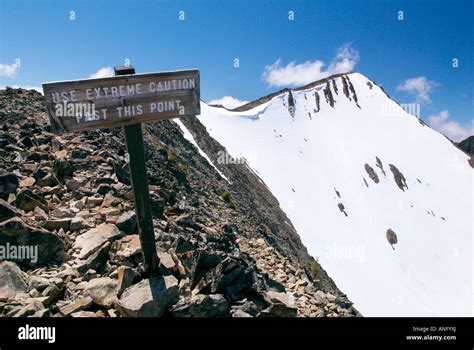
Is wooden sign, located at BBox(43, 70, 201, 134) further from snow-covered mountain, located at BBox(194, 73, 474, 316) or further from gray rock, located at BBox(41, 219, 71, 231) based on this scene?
snow-covered mountain, located at BBox(194, 73, 474, 316)

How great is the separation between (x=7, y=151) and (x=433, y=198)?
92.7m

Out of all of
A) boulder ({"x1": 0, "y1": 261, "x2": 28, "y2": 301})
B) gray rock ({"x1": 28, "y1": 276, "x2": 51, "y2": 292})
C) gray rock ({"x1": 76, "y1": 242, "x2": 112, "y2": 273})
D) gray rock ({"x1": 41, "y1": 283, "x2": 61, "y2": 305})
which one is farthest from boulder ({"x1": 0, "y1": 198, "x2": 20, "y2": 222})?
gray rock ({"x1": 41, "y1": 283, "x2": 61, "y2": 305})

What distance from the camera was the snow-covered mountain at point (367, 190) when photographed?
51531 mm

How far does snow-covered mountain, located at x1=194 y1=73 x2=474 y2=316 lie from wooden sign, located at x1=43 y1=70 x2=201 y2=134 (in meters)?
42.0

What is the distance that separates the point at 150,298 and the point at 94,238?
2649 mm

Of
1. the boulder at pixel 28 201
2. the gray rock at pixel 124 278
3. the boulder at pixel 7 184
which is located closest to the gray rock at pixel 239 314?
the gray rock at pixel 124 278

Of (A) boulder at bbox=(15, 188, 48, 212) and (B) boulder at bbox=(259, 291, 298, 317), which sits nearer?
(B) boulder at bbox=(259, 291, 298, 317)

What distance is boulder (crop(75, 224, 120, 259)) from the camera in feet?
24.0

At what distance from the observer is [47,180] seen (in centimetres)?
982

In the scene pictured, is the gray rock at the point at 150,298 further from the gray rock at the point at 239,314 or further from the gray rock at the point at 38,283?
the gray rock at the point at 38,283

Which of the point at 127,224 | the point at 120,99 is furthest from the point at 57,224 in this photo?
the point at 120,99

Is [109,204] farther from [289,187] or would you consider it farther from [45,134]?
[289,187]

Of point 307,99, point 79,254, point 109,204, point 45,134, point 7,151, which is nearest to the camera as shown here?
point 79,254
